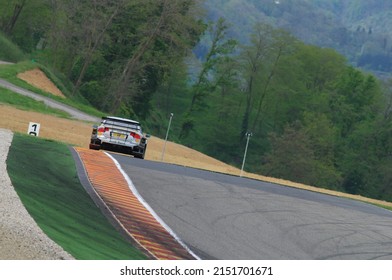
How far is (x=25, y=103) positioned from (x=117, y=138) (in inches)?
1107

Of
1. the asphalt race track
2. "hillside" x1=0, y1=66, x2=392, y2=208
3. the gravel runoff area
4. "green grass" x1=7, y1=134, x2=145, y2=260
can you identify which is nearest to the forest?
"hillside" x1=0, y1=66, x2=392, y2=208

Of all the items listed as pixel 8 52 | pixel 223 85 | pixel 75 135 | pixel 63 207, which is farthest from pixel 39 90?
pixel 223 85

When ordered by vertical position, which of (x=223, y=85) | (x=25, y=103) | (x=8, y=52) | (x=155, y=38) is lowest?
(x=25, y=103)

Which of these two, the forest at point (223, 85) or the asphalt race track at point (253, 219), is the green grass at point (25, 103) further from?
the asphalt race track at point (253, 219)

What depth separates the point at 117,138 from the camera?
3070 cm

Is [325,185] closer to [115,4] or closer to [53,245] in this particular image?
[115,4]

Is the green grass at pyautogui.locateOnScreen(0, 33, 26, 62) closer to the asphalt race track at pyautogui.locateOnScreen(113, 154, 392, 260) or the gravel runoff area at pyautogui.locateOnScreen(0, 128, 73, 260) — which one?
the asphalt race track at pyautogui.locateOnScreen(113, 154, 392, 260)

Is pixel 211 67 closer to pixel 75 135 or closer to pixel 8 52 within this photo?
pixel 8 52

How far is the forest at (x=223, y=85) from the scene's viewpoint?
262ft

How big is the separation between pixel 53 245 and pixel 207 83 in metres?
105

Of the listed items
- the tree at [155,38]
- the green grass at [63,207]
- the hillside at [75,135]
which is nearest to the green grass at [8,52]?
the tree at [155,38]

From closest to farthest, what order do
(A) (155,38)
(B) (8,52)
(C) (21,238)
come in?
(C) (21,238), (A) (155,38), (B) (8,52)

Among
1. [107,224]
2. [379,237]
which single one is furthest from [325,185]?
[107,224]

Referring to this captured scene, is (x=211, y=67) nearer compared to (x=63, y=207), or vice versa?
(x=63, y=207)
